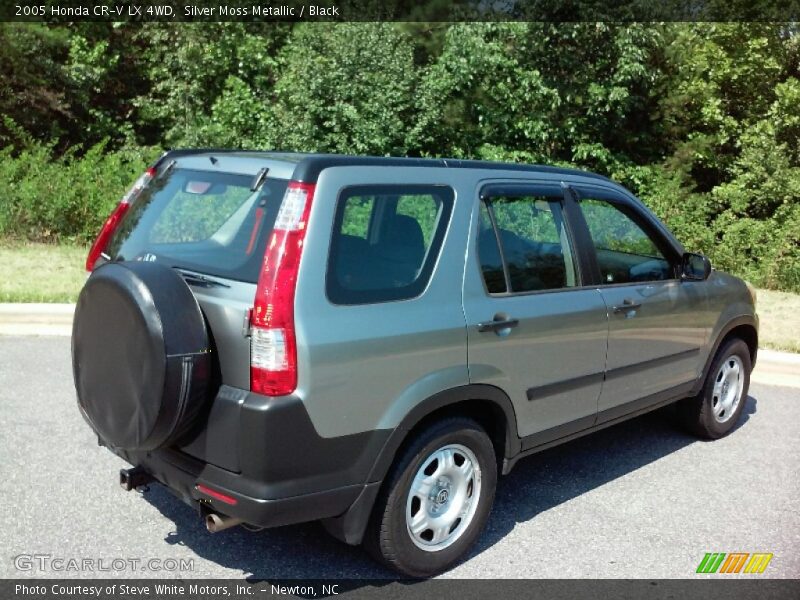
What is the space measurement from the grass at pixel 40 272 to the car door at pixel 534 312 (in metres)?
6.04

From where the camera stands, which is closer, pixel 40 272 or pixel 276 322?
pixel 276 322

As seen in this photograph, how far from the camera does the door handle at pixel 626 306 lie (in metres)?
4.42

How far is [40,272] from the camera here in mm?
9938

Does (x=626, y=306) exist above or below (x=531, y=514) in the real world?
above

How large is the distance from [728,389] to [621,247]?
171 cm

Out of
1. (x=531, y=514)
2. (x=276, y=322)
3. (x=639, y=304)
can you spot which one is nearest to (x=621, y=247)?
(x=639, y=304)

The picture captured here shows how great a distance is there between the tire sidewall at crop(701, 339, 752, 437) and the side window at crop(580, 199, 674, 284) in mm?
964

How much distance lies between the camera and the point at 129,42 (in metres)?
19.6

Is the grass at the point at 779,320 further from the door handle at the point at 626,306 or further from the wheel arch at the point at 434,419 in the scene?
the wheel arch at the point at 434,419

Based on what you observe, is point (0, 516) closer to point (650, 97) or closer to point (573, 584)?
point (573, 584)

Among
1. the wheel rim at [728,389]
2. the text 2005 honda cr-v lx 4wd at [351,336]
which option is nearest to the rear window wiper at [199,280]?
the text 2005 honda cr-v lx 4wd at [351,336]

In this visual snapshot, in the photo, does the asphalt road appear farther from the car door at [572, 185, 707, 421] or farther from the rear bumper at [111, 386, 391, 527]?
the rear bumper at [111, 386, 391, 527]

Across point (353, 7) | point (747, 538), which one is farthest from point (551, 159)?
point (747, 538)

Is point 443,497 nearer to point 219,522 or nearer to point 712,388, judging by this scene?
point 219,522
